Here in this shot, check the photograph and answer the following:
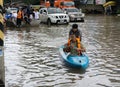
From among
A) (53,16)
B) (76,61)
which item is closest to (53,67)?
(76,61)

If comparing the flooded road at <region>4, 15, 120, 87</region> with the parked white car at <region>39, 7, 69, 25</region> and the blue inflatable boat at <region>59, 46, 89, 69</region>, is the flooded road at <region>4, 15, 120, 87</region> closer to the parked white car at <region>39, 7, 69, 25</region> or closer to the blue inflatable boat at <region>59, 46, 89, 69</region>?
the blue inflatable boat at <region>59, 46, 89, 69</region>

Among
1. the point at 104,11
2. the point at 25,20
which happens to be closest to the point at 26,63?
the point at 25,20

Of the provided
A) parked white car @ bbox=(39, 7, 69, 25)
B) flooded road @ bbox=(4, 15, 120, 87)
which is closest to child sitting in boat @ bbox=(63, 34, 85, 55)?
flooded road @ bbox=(4, 15, 120, 87)

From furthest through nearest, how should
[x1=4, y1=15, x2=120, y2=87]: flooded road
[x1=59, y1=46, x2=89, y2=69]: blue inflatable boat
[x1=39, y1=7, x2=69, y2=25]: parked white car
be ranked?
[x1=39, y1=7, x2=69, y2=25]: parked white car < [x1=59, y1=46, x2=89, y2=69]: blue inflatable boat < [x1=4, y1=15, x2=120, y2=87]: flooded road

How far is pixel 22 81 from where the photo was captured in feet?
36.1

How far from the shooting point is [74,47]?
1338cm

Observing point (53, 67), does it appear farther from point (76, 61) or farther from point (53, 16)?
point (53, 16)

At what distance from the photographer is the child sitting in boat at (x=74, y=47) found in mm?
13398

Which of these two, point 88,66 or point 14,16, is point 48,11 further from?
point 88,66

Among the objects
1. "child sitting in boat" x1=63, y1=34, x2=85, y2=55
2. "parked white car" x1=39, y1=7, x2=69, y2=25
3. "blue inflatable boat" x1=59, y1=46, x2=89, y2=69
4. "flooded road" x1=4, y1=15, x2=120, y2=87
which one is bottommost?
"parked white car" x1=39, y1=7, x2=69, y2=25

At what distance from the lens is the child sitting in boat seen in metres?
13.4

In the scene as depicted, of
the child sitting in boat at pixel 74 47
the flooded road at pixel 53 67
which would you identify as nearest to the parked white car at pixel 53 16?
the flooded road at pixel 53 67

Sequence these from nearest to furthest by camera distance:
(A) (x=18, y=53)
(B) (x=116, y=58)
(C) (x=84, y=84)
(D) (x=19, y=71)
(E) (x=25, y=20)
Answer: (C) (x=84, y=84), (D) (x=19, y=71), (B) (x=116, y=58), (A) (x=18, y=53), (E) (x=25, y=20)

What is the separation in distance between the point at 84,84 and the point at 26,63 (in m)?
4.04
